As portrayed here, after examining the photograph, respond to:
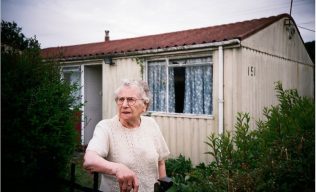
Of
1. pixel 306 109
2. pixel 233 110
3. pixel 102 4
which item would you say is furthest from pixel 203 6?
pixel 233 110

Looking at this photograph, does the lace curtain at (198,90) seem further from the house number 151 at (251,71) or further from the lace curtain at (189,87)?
the house number 151 at (251,71)

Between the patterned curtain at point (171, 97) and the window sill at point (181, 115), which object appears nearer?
the window sill at point (181, 115)

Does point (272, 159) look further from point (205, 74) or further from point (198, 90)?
point (198, 90)

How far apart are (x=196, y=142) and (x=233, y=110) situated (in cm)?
130

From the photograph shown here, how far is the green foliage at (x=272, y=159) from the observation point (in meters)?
1.14

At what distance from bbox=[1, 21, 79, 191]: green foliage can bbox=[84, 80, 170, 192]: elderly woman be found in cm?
39

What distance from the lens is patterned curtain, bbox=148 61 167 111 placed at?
785cm

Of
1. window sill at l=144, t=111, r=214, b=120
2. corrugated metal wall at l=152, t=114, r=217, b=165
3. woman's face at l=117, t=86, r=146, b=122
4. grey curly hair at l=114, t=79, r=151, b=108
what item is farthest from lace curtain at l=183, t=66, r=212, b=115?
woman's face at l=117, t=86, r=146, b=122

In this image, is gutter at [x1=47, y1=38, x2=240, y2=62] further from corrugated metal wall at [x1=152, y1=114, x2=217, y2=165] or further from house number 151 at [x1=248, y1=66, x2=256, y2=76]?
corrugated metal wall at [x1=152, y1=114, x2=217, y2=165]

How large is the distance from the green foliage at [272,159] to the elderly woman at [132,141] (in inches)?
41.4

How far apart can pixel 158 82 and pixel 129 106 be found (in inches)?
214

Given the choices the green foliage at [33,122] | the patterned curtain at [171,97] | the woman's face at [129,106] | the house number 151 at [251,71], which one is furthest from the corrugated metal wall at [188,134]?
the green foliage at [33,122]

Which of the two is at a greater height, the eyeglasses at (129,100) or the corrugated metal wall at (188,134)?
the eyeglasses at (129,100)

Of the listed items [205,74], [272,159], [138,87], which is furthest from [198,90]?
[272,159]
